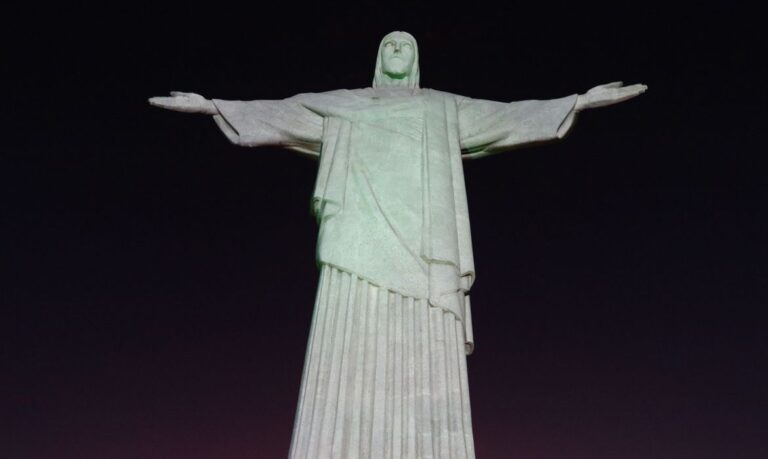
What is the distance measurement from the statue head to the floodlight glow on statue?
2 centimetres

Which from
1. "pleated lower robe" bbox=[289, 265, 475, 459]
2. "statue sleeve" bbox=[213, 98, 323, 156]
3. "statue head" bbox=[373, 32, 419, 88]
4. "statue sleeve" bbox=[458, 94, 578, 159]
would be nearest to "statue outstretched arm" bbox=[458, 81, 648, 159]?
"statue sleeve" bbox=[458, 94, 578, 159]

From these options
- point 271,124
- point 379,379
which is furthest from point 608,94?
point 379,379

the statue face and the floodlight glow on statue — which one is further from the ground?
the statue face

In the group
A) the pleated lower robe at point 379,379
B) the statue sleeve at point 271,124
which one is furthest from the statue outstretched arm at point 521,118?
the pleated lower robe at point 379,379

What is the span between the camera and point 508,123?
39.5 ft

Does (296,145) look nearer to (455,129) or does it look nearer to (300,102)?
(300,102)

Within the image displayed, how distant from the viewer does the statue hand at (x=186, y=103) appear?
462 inches

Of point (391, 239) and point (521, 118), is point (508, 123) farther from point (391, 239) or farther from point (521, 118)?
point (391, 239)

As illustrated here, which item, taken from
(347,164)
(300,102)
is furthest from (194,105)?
(347,164)

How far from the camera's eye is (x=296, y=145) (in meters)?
12.2

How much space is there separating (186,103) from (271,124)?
3.60 feet

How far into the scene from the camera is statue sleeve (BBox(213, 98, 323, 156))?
39.3 feet

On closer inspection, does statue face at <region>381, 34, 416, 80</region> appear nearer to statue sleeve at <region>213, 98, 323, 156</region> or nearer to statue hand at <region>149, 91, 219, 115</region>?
statue sleeve at <region>213, 98, 323, 156</region>

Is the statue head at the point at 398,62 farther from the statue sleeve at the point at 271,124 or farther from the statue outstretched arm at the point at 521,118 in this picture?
the statue sleeve at the point at 271,124
